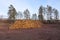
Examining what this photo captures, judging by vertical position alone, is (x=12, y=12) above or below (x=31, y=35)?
above

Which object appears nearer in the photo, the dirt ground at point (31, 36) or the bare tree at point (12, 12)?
the dirt ground at point (31, 36)

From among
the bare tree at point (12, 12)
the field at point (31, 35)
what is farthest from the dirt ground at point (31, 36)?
the bare tree at point (12, 12)

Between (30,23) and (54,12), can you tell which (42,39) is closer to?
(30,23)

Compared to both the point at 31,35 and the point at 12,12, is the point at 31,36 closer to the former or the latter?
the point at 31,35

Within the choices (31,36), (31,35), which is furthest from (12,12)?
(31,36)

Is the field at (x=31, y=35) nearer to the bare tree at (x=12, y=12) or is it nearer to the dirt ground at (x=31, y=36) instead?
the dirt ground at (x=31, y=36)

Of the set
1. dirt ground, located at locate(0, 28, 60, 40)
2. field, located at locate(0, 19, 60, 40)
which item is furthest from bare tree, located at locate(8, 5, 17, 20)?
dirt ground, located at locate(0, 28, 60, 40)

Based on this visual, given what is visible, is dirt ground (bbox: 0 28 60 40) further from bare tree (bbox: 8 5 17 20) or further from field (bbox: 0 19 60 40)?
bare tree (bbox: 8 5 17 20)

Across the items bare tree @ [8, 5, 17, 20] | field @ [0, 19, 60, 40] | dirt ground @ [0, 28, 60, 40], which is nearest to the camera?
dirt ground @ [0, 28, 60, 40]

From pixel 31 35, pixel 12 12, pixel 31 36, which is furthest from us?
pixel 12 12

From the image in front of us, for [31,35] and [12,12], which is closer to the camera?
[31,35]

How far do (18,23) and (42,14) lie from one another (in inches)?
1257

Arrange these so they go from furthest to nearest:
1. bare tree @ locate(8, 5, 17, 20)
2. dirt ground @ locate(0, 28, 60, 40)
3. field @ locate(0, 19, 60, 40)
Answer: bare tree @ locate(8, 5, 17, 20) → field @ locate(0, 19, 60, 40) → dirt ground @ locate(0, 28, 60, 40)

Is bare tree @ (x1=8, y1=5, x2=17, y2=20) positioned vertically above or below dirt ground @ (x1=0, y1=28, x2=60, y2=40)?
above
